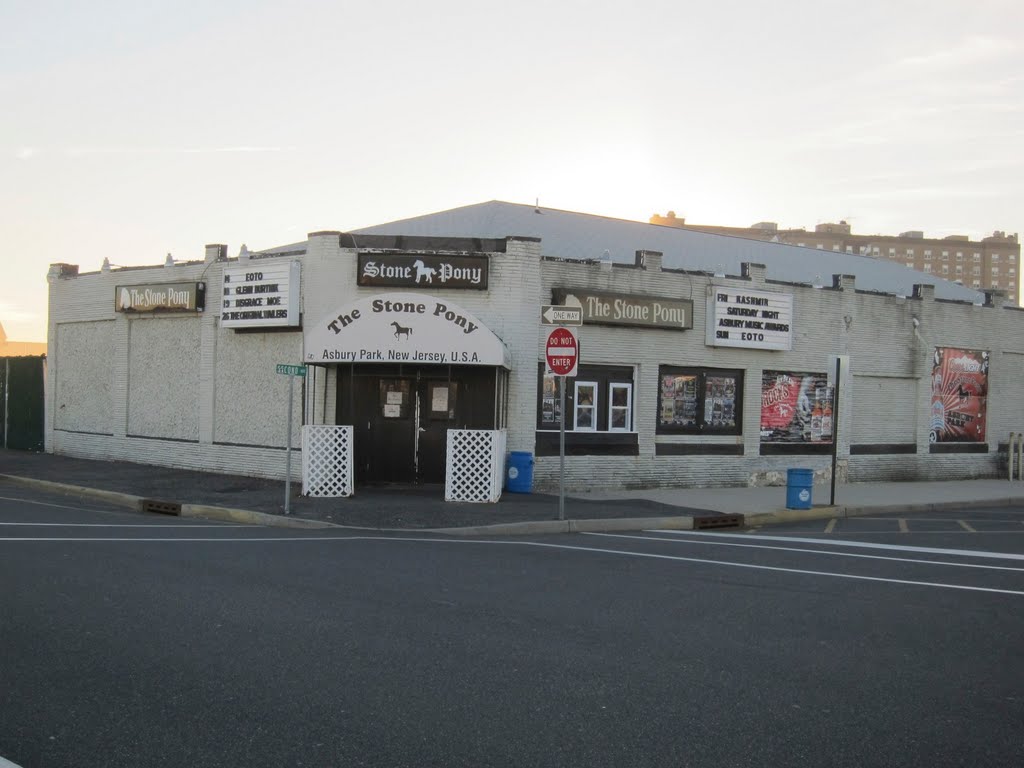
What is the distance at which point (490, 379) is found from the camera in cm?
1923

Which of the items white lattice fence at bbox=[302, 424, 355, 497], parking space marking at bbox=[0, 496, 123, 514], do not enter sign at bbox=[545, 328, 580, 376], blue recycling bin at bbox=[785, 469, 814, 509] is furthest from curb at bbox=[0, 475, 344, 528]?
blue recycling bin at bbox=[785, 469, 814, 509]

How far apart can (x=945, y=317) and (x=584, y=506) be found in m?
13.8

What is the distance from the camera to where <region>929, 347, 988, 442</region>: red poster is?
83.8 ft

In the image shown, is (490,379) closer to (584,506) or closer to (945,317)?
(584,506)

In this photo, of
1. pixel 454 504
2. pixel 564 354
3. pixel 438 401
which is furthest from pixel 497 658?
pixel 438 401

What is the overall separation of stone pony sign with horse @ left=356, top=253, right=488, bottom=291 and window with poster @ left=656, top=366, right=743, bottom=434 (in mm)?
4964

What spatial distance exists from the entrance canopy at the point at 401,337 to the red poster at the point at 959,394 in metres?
14.1

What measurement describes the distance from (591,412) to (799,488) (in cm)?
481

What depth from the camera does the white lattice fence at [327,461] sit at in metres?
17.5

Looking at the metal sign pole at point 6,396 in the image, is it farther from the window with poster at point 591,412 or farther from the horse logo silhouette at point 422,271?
the window with poster at point 591,412

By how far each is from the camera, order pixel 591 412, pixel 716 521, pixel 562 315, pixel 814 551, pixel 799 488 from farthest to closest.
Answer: pixel 591 412 → pixel 799 488 → pixel 716 521 → pixel 562 315 → pixel 814 551

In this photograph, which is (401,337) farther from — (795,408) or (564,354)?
(795,408)

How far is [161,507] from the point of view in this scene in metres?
16.5

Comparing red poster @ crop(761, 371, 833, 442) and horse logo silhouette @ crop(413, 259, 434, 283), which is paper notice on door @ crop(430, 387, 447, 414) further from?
red poster @ crop(761, 371, 833, 442)
